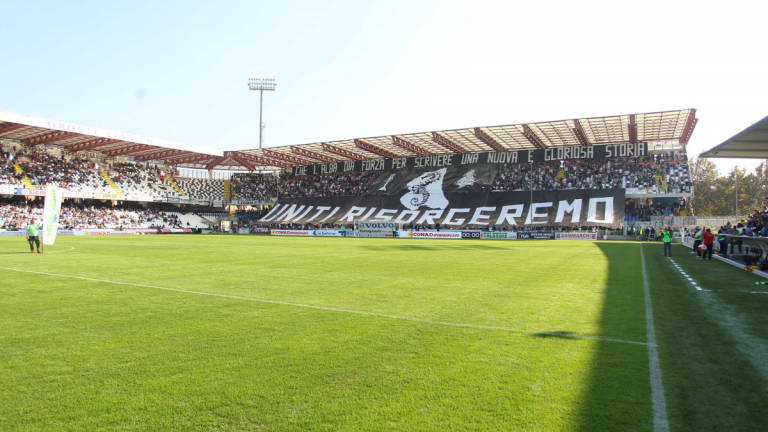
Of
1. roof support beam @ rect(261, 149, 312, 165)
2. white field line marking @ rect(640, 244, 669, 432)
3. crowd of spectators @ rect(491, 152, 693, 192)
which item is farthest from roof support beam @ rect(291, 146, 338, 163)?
white field line marking @ rect(640, 244, 669, 432)

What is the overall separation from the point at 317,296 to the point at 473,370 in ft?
17.2

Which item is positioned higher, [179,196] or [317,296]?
[179,196]

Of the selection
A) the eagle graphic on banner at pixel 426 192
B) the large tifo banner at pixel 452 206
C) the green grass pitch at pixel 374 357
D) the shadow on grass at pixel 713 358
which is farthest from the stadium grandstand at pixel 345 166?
the green grass pitch at pixel 374 357

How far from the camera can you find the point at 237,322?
707 cm

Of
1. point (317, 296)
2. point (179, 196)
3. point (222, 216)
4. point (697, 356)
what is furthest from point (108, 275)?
point (222, 216)

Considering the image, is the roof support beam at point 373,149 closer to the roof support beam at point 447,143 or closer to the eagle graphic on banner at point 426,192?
the eagle graphic on banner at point 426,192

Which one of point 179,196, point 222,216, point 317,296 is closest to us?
point 317,296

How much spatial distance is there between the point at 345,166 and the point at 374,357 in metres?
59.7

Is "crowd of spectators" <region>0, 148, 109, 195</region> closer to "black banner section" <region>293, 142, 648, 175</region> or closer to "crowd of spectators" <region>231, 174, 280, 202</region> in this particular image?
"crowd of spectators" <region>231, 174, 280, 202</region>

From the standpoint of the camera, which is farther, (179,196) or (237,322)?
(179,196)

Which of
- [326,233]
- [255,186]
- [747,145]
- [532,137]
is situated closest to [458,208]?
[532,137]

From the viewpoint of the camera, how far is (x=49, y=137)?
47.5m

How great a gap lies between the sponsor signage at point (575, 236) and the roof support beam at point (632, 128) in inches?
438

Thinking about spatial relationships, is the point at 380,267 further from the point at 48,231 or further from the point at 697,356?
the point at 48,231
